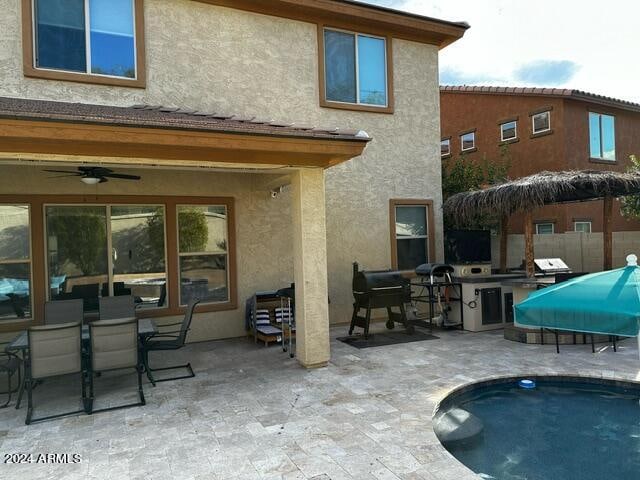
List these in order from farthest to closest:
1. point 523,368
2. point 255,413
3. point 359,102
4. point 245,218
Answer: point 359,102 → point 245,218 → point 523,368 → point 255,413

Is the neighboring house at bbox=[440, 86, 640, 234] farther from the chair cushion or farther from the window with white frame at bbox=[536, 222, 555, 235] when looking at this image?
the chair cushion

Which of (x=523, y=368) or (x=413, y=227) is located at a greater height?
(x=413, y=227)

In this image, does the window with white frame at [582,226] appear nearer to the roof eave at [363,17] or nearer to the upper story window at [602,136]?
the upper story window at [602,136]

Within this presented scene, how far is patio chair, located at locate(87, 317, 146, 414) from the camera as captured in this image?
527 cm

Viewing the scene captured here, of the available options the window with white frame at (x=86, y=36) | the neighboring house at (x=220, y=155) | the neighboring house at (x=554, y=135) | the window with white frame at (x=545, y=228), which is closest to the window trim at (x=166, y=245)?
the neighboring house at (x=220, y=155)

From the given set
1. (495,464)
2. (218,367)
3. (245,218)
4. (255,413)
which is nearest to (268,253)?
(245,218)

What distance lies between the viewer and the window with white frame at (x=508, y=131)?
15617 millimetres

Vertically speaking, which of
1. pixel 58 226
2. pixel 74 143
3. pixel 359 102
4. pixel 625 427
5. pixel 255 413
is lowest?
pixel 625 427

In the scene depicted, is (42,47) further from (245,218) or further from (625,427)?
(625,427)

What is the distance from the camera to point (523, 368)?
6391 millimetres

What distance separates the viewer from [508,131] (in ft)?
52.3

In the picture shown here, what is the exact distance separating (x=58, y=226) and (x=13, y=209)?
0.72 meters

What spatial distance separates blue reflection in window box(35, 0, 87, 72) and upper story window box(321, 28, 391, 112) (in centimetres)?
476

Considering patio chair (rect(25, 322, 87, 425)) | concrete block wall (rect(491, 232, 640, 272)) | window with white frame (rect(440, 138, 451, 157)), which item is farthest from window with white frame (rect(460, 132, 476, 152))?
patio chair (rect(25, 322, 87, 425))
